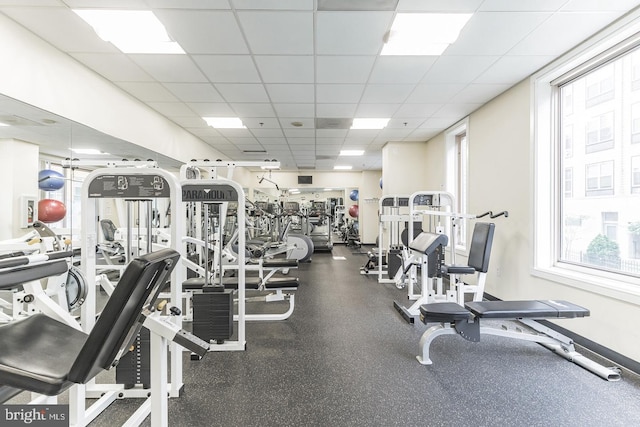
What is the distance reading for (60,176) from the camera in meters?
3.25

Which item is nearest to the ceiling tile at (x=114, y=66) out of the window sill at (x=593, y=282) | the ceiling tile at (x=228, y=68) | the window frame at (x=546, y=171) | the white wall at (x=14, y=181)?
the ceiling tile at (x=228, y=68)

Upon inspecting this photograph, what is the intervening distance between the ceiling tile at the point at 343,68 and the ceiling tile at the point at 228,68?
2.29 feet

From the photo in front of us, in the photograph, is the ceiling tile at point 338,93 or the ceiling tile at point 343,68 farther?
the ceiling tile at point 338,93

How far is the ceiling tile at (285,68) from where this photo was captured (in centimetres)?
298

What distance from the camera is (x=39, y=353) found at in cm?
116

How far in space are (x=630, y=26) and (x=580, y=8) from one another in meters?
0.44

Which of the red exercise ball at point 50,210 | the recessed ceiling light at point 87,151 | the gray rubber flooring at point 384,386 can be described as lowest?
the gray rubber flooring at point 384,386

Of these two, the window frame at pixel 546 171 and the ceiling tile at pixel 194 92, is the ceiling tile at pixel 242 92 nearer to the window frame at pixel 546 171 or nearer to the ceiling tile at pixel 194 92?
the ceiling tile at pixel 194 92

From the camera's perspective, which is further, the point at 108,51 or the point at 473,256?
the point at 473,256

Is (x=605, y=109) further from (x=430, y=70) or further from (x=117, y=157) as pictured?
(x=117, y=157)

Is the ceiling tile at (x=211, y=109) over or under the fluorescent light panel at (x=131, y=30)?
under

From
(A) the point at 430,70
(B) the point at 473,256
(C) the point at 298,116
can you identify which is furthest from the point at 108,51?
(B) the point at 473,256

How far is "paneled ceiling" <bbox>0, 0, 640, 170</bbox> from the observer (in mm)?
2262

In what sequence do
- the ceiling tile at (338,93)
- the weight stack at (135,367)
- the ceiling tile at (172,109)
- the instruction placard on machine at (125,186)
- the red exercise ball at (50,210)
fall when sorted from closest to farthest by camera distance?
the instruction placard on machine at (125,186), the weight stack at (135,367), the red exercise ball at (50,210), the ceiling tile at (338,93), the ceiling tile at (172,109)
